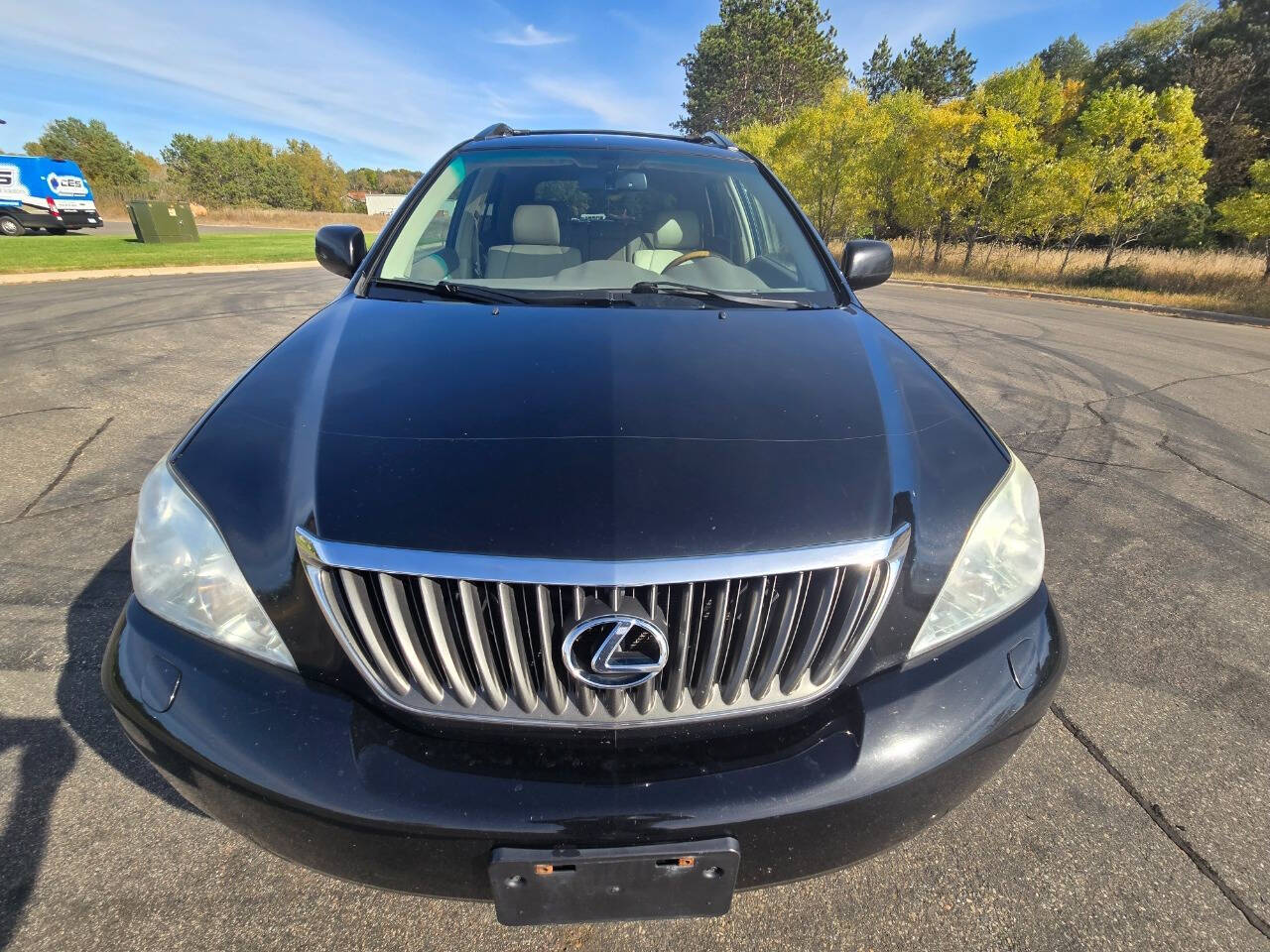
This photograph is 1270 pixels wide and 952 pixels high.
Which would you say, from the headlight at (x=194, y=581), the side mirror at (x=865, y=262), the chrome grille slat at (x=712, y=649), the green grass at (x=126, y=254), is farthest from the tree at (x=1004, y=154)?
the headlight at (x=194, y=581)

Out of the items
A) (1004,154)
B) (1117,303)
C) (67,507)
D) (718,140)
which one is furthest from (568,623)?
(1004,154)

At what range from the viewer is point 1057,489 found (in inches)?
150

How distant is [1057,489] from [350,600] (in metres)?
4.04

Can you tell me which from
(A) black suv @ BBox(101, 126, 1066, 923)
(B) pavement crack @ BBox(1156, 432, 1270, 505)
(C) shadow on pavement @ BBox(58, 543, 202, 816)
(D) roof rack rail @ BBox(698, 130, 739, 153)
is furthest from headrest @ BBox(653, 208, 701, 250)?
(B) pavement crack @ BBox(1156, 432, 1270, 505)

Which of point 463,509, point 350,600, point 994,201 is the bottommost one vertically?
point 350,600

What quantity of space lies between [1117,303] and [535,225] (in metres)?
17.0

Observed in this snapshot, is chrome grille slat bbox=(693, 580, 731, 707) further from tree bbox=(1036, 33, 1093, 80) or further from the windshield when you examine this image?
tree bbox=(1036, 33, 1093, 80)

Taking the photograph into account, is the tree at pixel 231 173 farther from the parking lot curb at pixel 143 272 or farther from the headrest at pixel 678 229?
the headrest at pixel 678 229

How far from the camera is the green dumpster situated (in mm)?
20131

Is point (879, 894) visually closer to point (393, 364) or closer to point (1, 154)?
point (393, 364)

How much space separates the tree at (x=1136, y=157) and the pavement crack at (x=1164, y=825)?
849 inches

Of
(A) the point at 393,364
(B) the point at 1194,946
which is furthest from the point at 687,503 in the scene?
(B) the point at 1194,946

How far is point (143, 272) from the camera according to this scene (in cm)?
1361

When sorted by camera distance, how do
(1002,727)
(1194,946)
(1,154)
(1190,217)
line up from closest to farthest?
1. (1002,727)
2. (1194,946)
3. (1,154)
4. (1190,217)
